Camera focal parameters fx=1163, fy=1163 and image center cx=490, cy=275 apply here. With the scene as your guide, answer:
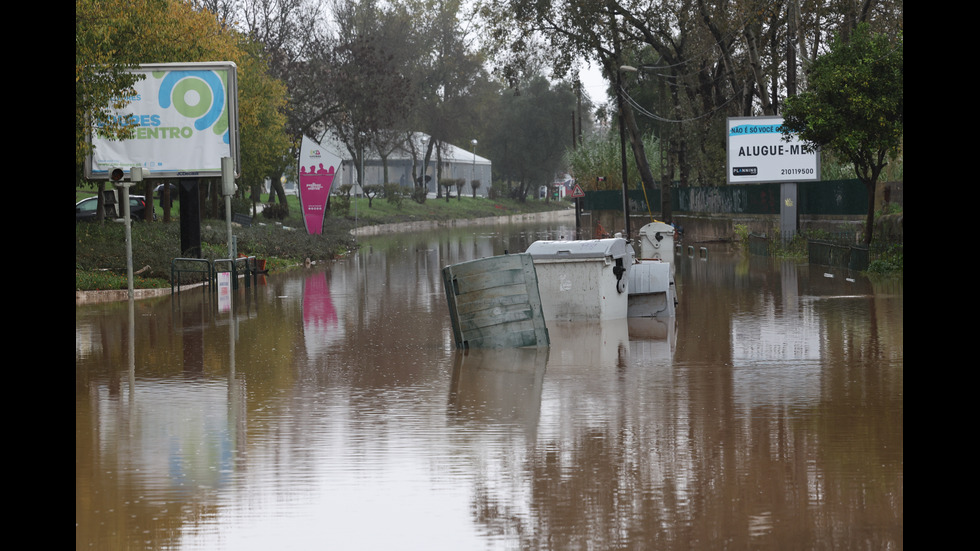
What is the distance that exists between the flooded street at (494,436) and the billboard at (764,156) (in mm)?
19745

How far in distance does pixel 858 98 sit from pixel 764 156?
1192 centimetres

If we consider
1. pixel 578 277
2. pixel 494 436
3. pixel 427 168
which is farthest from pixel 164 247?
pixel 427 168

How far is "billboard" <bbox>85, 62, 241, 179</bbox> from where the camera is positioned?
26.8 m

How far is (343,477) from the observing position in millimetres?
7641

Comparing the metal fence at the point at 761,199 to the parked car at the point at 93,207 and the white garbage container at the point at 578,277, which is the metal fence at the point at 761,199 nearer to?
the white garbage container at the point at 578,277

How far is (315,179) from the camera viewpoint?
39.2 m

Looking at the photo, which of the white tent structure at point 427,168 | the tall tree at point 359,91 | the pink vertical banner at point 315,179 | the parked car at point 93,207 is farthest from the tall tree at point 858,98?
the white tent structure at point 427,168

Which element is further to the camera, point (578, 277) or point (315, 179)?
point (315, 179)

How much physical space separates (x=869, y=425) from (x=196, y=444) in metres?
5.17

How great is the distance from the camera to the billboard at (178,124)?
2675 centimetres

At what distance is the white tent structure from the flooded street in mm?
82850

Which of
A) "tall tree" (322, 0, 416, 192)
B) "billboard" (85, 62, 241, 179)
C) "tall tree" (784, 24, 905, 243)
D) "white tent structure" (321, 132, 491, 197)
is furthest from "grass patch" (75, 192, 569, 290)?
"white tent structure" (321, 132, 491, 197)

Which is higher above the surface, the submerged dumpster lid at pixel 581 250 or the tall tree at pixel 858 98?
the tall tree at pixel 858 98

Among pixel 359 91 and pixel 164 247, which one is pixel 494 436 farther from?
pixel 359 91
